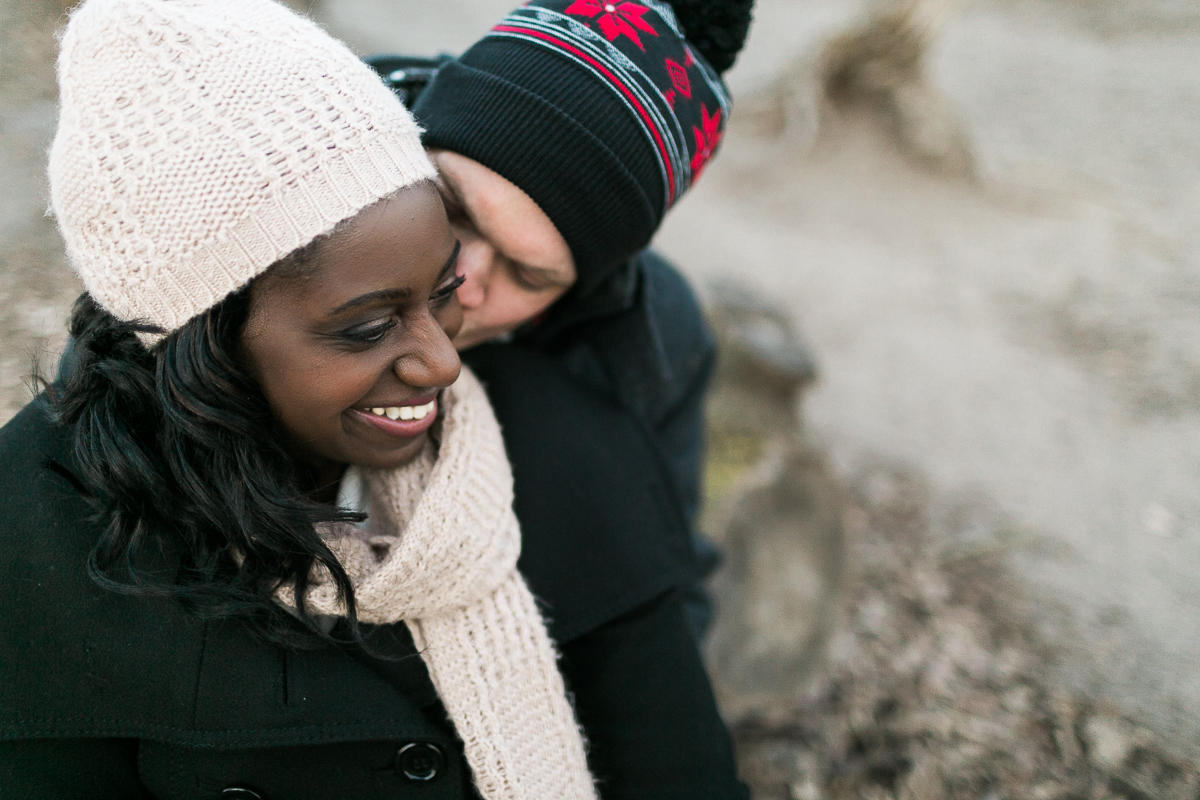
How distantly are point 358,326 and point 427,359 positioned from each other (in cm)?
14

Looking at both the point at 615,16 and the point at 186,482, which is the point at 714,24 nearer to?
the point at 615,16

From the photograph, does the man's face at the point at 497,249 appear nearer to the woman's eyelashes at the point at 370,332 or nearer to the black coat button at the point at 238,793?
the woman's eyelashes at the point at 370,332

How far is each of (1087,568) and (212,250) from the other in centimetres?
406

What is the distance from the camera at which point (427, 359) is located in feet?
4.48

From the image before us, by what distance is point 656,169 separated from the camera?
1.71 m

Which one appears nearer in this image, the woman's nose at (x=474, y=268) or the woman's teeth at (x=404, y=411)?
the woman's teeth at (x=404, y=411)

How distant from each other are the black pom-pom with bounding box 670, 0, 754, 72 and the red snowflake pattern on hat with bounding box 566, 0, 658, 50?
189mm

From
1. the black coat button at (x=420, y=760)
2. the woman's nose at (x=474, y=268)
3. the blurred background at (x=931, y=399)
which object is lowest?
the blurred background at (x=931, y=399)

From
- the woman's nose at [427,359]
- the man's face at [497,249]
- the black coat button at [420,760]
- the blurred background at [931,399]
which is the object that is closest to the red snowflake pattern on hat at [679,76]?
the man's face at [497,249]

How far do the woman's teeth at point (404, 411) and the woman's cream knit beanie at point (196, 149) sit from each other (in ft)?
1.17

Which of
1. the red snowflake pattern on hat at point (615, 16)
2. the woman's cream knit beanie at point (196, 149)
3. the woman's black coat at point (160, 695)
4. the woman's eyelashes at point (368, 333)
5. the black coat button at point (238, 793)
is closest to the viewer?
the woman's cream knit beanie at point (196, 149)

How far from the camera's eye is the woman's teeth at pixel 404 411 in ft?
4.80

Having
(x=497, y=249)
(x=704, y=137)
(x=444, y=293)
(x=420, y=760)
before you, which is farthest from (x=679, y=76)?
(x=420, y=760)

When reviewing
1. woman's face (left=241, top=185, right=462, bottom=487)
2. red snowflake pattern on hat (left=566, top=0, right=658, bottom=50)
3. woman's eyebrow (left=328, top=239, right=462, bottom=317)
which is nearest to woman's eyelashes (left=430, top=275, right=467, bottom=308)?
woman's face (left=241, top=185, right=462, bottom=487)
